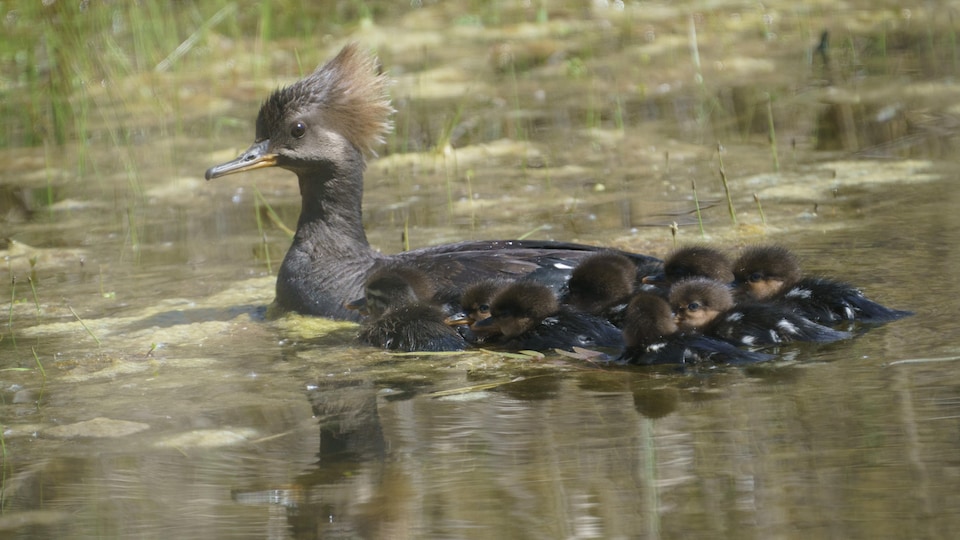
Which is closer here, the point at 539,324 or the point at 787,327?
the point at 787,327

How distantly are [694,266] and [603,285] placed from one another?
1.19 ft

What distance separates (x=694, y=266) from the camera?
5219mm

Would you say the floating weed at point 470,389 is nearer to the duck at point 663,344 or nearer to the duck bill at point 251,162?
the duck at point 663,344

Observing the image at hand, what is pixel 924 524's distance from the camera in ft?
9.87

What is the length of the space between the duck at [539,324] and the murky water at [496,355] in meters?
0.15

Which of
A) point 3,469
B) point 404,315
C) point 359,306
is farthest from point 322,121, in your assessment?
point 3,469

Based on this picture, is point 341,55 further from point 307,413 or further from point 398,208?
point 307,413

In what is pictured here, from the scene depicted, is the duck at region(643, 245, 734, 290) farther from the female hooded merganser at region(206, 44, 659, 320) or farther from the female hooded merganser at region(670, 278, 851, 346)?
the female hooded merganser at region(206, 44, 659, 320)

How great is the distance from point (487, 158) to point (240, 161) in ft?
8.84

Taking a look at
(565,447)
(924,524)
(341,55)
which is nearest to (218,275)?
(341,55)

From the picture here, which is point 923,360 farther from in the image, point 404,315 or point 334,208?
point 334,208

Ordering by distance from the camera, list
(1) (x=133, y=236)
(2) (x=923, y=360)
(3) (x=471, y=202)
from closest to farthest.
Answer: (2) (x=923, y=360)
(1) (x=133, y=236)
(3) (x=471, y=202)

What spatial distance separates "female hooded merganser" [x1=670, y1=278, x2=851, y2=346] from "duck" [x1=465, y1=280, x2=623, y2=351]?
28 cm

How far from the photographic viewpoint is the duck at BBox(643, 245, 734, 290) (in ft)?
17.1
